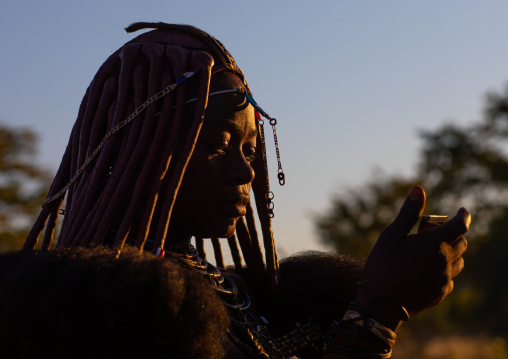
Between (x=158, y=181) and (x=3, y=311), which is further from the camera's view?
(x=158, y=181)

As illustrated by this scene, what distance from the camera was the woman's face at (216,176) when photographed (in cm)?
296

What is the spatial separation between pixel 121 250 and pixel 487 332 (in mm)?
27141

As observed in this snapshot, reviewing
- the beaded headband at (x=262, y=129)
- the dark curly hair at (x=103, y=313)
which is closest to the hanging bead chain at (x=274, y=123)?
the beaded headband at (x=262, y=129)

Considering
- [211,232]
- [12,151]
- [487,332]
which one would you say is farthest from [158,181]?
[487,332]

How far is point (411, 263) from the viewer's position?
8.48 ft

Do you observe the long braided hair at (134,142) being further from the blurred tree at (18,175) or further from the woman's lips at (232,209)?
the blurred tree at (18,175)

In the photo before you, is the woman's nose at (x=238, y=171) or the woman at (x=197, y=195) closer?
the woman at (x=197, y=195)

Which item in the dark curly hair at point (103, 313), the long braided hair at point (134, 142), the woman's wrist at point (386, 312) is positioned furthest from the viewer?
the long braided hair at point (134, 142)

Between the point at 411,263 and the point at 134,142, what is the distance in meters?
1.26

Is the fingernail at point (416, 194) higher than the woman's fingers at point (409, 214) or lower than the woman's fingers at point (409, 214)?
higher

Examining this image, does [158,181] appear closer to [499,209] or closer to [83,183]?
[83,183]

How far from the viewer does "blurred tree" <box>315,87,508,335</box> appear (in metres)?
26.9

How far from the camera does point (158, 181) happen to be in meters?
2.83

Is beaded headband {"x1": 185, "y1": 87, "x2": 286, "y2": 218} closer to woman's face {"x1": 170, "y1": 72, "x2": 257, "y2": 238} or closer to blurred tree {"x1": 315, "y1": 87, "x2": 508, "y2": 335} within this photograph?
woman's face {"x1": 170, "y1": 72, "x2": 257, "y2": 238}
